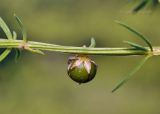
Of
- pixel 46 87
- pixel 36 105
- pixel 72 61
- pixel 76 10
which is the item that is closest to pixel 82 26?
pixel 76 10

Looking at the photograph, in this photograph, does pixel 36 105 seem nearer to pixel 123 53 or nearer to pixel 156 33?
pixel 156 33

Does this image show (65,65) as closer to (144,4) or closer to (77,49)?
(144,4)

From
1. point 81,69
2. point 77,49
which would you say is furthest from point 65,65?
point 77,49

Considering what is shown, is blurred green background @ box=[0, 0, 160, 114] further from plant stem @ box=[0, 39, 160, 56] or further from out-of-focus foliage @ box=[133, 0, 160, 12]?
plant stem @ box=[0, 39, 160, 56]

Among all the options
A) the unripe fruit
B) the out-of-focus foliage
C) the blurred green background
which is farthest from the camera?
the blurred green background

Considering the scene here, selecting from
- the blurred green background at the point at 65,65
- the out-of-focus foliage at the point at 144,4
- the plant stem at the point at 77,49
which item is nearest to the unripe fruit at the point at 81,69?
the plant stem at the point at 77,49

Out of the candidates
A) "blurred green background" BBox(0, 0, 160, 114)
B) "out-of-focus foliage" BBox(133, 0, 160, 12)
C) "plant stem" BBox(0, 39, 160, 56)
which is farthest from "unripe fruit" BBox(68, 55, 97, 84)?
"blurred green background" BBox(0, 0, 160, 114)
